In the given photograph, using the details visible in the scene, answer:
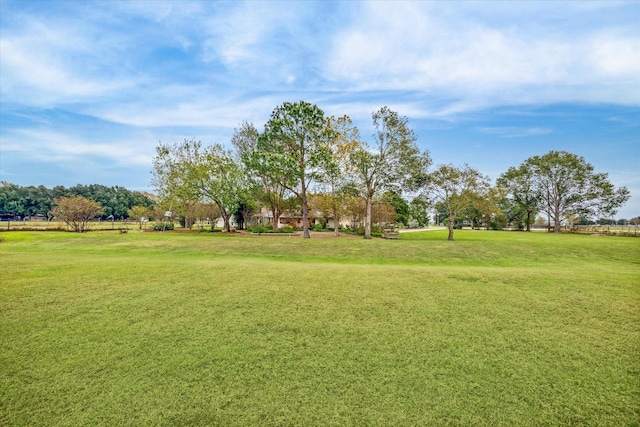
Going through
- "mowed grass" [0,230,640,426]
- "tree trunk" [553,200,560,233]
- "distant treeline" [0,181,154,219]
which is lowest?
"mowed grass" [0,230,640,426]

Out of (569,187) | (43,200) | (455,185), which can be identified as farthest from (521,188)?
(43,200)

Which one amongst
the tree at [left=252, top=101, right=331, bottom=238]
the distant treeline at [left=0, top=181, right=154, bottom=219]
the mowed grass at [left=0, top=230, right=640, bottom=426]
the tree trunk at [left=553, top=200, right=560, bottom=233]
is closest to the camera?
the mowed grass at [left=0, top=230, right=640, bottom=426]

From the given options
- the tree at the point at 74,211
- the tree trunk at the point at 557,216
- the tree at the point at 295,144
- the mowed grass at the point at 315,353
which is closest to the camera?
the mowed grass at the point at 315,353

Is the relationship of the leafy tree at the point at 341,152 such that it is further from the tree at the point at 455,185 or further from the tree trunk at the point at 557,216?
the tree trunk at the point at 557,216

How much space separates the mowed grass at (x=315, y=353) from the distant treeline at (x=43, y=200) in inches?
3319

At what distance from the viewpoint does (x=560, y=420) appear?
2645mm

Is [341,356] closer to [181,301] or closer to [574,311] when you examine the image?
[181,301]

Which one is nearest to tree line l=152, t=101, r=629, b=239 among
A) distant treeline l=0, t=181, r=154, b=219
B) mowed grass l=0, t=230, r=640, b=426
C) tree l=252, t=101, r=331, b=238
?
tree l=252, t=101, r=331, b=238

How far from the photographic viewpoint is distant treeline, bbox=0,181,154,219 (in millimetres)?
79750

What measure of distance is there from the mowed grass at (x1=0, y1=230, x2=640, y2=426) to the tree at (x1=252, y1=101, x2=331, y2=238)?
19259mm

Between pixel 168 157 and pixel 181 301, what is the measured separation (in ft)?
120

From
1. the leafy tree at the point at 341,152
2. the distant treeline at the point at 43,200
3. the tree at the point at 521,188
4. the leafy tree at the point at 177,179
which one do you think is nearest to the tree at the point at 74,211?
the leafy tree at the point at 177,179

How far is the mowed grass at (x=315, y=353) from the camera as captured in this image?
275 centimetres

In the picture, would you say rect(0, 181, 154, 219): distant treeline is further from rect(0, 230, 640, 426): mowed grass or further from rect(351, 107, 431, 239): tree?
rect(0, 230, 640, 426): mowed grass
